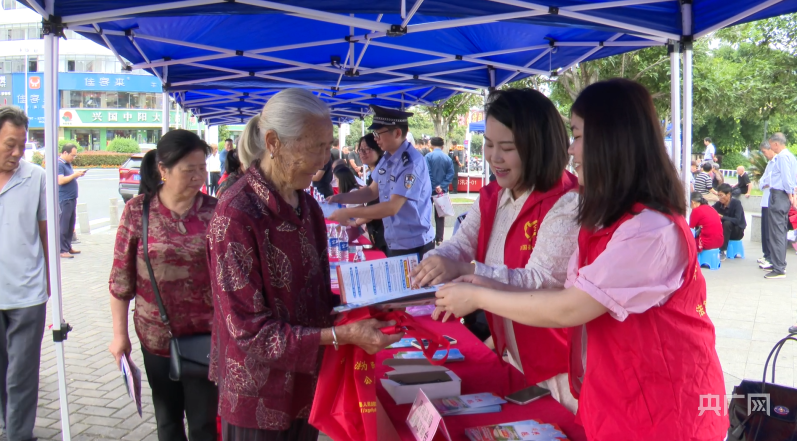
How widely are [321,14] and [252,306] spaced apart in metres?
2.27

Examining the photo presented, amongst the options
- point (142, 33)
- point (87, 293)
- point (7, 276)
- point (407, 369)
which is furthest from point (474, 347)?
point (87, 293)

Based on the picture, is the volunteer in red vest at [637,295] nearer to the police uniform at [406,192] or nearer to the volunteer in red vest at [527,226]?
the volunteer in red vest at [527,226]

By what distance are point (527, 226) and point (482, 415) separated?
0.65 meters

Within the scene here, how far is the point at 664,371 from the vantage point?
4.46ft

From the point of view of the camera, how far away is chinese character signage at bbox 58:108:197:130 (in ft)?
148

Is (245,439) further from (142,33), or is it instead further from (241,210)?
(142,33)

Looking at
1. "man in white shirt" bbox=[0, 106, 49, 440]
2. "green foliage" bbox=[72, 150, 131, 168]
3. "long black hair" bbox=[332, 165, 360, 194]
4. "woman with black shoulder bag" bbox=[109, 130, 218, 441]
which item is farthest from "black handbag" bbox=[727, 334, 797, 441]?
"green foliage" bbox=[72, 150, 131, 168]

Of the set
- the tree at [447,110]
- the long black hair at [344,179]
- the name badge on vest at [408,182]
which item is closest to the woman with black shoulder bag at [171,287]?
the name badge on vest at [408,182]

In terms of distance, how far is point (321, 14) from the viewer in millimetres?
3363

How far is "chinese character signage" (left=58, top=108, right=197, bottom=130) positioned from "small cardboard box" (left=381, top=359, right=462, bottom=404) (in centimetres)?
4612

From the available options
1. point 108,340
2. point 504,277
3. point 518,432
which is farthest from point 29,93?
point 518,432

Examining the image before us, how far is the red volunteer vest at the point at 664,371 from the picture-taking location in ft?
4.47

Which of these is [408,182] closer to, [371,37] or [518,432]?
[371,37]

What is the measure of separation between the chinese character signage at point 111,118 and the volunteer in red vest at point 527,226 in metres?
46.1
